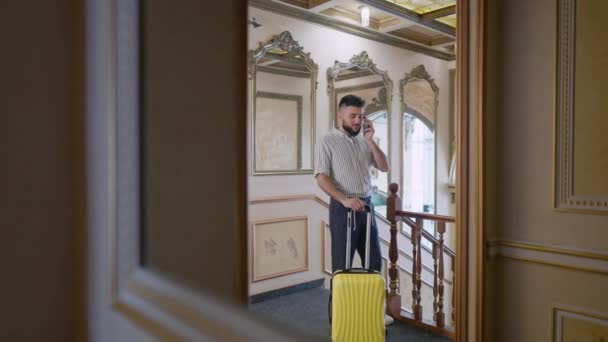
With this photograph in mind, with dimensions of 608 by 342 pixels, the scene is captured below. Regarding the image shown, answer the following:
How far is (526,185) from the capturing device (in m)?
1.79

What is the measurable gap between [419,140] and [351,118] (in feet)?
6.84

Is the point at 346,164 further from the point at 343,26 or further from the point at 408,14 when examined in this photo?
the point at 408,14

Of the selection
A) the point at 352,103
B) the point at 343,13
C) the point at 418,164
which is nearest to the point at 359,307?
the point at 352,103

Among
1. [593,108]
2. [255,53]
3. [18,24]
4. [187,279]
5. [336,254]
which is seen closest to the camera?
[187,279]

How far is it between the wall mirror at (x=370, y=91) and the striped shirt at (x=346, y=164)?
39.4 inches

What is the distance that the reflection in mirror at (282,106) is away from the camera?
3273 mm

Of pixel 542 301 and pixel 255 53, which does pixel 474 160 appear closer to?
pixel 542 301

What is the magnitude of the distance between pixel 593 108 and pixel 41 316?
6.22 ft

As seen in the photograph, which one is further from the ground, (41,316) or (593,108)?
(593,108)

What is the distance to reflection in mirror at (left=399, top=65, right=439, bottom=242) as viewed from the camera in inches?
179

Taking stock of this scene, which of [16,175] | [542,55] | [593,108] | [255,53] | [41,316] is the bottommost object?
[41,316]

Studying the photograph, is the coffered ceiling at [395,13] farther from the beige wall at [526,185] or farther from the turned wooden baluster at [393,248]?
the beige wall at [526,185]

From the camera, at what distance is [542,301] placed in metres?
1.76

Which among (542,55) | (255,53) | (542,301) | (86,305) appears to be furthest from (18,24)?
(255,53)
